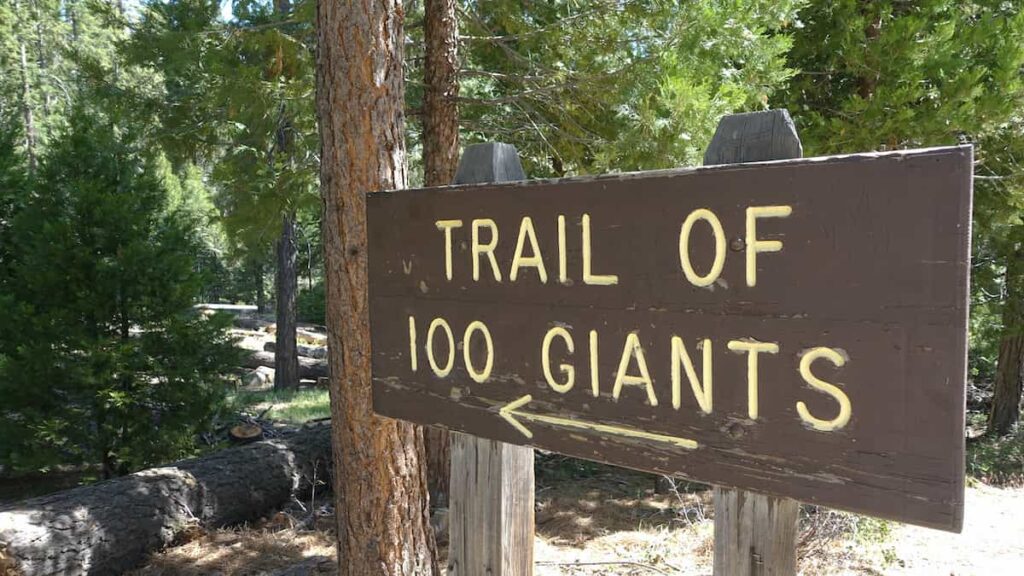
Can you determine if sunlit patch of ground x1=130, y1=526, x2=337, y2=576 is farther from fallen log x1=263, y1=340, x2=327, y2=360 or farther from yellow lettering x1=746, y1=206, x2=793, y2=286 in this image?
fallen log x1=263, y1=340, x2=327, y2=360

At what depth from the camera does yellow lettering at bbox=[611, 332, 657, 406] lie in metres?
1.27

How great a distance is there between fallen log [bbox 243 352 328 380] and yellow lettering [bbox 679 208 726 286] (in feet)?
50.7

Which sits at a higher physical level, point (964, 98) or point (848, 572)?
point (964, 98)

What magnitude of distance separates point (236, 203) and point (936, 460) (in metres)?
7.09

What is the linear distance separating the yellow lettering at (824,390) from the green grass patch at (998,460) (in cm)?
924

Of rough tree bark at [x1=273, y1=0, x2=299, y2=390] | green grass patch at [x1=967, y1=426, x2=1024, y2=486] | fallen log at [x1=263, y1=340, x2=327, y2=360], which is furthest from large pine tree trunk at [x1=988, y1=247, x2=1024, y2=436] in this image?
fallen log at [x1=263, y1=340, x2=327, y2=360]

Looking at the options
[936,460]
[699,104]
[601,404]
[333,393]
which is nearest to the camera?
[936,460]

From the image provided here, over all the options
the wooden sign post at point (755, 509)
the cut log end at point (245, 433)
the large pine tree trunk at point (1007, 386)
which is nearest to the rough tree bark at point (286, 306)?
the cut log end at point (245, 433)

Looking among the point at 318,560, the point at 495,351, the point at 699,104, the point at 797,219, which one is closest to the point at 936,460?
the point at 797,219

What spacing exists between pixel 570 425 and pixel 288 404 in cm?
1175

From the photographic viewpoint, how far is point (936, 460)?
964 millimetres

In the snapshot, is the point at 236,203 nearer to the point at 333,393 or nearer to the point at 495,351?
the point at 333,393

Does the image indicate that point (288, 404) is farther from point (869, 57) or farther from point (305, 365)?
point (869, 57)

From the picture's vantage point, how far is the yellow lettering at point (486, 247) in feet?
5.00
